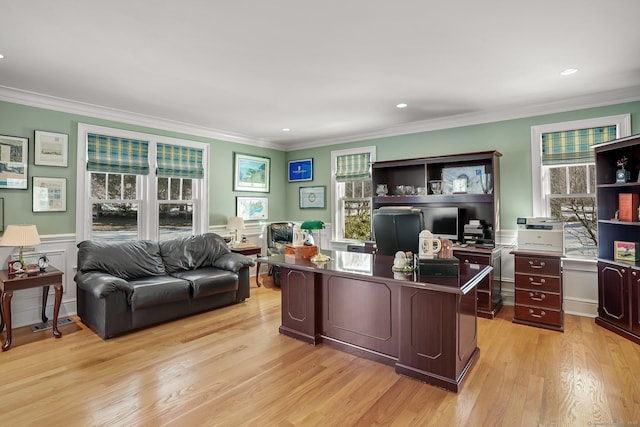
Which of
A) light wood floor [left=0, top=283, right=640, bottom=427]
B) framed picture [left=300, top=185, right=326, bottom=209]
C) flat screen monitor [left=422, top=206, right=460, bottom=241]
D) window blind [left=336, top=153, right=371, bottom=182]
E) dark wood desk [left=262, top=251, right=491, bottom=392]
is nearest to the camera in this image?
light wood floor [left=0, top=283, right=640, bottom=427]

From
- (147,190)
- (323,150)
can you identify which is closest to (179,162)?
(147,190)

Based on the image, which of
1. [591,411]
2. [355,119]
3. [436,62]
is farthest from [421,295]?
[355,119]

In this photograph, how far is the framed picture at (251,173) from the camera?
19.6ft

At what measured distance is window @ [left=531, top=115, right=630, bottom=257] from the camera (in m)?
4.01

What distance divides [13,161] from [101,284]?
5.68 ft

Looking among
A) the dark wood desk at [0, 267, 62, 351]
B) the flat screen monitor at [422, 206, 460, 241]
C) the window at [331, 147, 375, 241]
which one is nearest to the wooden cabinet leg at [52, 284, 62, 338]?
the dark wood desk at [0, 267, 62, 351]

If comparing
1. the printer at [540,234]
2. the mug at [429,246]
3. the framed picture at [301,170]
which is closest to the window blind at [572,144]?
the printer at [540,234]

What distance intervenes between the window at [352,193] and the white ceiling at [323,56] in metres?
1.30

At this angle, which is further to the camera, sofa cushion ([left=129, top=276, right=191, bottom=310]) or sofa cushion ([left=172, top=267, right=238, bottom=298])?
sofa cushion ([left=172, top=267, right=238, bottom=298])

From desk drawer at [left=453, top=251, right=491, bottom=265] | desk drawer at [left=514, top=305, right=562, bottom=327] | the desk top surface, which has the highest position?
the desk top surface

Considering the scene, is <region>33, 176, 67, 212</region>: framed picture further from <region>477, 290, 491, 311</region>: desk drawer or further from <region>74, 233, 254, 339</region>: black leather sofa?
<region>477, 290, 491, 311</region>: desk drawer

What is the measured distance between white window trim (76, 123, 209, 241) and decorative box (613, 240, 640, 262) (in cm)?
526

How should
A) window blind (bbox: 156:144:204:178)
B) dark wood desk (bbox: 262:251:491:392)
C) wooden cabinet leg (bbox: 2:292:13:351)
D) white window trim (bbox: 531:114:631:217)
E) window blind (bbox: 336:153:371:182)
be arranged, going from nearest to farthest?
1. dark wood desk (bbox: 262:251:491:392)
2. wooden cabinet leg (bbox: 2:292:13:351)
3. white window trim (bbox: 531:114:631:217)
4. window blind (bbox: 156:144:204:178)
5. window blind (bbox: 336:153:371:182)

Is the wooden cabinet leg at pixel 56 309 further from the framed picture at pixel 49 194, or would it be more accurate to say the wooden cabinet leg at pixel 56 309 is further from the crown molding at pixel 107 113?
the crown molding at pixel 107 113
